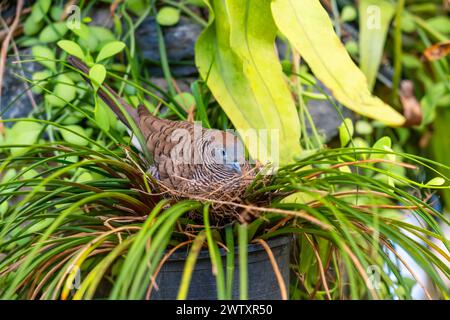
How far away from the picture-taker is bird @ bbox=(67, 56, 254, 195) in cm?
120

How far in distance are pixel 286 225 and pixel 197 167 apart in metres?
0.23

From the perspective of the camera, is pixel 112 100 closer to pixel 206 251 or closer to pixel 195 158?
pixel 195 158

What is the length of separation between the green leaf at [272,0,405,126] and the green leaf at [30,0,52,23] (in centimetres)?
80

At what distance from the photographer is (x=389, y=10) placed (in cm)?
194

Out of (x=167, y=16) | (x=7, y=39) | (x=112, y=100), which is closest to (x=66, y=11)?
(x=7, y=39)

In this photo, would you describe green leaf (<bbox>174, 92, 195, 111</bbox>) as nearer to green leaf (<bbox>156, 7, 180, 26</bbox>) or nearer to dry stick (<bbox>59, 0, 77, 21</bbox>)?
green leaf (<bbox>156, 7, 180, 26</bbox>)

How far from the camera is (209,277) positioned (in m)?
1.06

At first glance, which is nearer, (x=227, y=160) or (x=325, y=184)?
(x=325, y=184)

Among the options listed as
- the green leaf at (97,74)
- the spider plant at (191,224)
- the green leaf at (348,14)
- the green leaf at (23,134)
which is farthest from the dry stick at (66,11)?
the green leaf at (348,14)

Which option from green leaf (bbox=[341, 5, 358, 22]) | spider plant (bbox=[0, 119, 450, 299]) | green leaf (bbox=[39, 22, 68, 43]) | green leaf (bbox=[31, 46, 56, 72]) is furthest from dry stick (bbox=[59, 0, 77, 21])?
green leaf (bbox=[341, 5, 358, 22])
